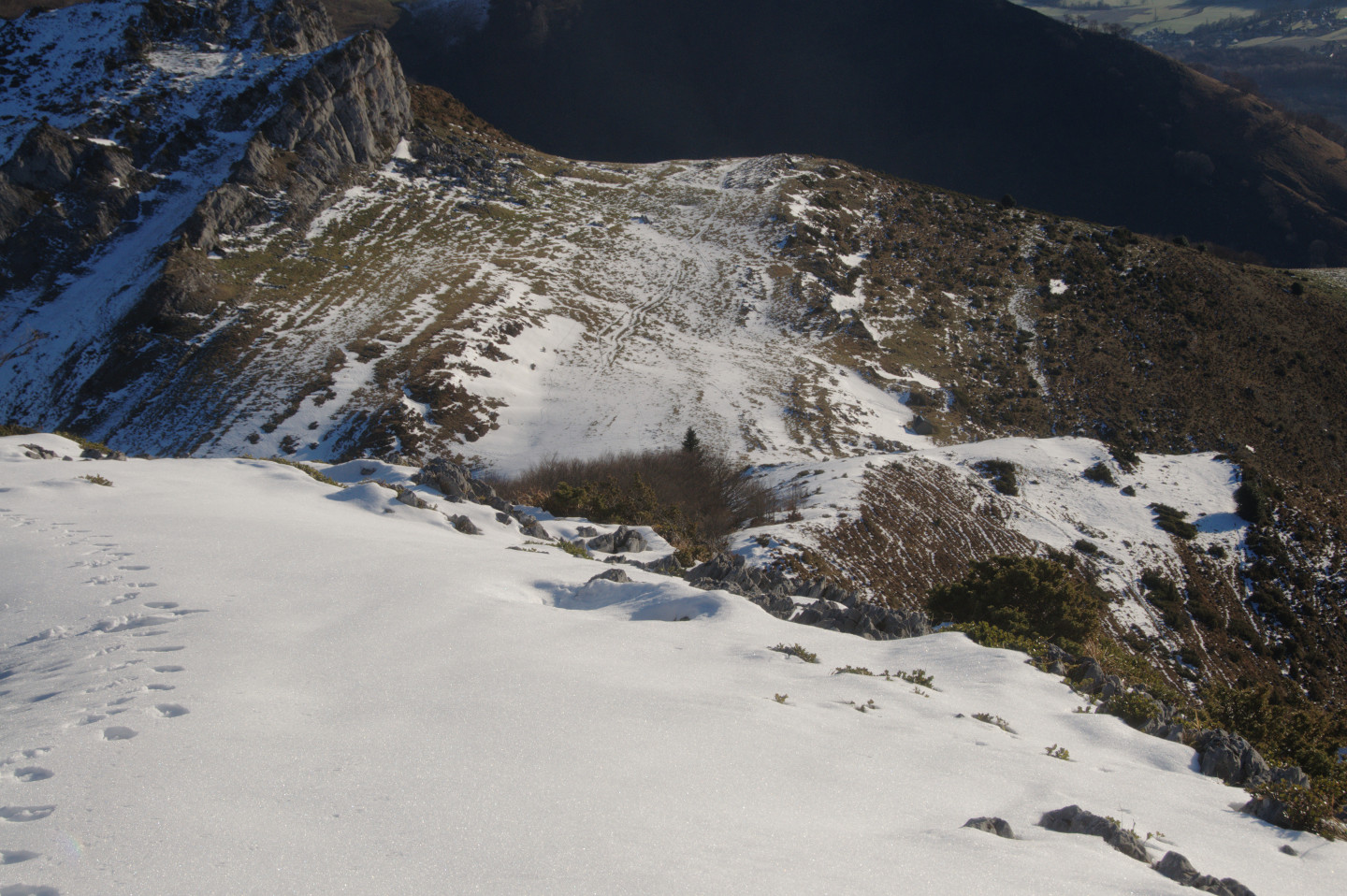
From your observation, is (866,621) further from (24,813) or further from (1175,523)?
(1175,523)

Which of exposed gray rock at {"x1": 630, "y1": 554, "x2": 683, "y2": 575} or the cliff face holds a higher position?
the cliff face

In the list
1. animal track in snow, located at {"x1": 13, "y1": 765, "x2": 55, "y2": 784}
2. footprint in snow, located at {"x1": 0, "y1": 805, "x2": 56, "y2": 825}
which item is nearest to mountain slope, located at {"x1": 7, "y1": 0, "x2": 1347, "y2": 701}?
animal track in snow, located at {"x1": 13, "y1": 765, "x2": 55, "y2": 784}

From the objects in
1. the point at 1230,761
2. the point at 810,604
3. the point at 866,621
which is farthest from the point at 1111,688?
the point at 810,604

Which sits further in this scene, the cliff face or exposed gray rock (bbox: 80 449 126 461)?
the cliff face

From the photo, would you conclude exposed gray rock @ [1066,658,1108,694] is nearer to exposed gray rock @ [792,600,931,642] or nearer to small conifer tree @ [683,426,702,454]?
exposed gray rock @ [792,600,931,642]

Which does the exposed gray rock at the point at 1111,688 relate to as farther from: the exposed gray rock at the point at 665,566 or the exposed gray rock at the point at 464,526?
the exposed gray rock at the point at 464,526

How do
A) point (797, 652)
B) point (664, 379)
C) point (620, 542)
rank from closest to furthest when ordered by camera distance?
point (797, 652), point (620, 542), point (664, 379)

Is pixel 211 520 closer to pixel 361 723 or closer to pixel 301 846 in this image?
pixel 361 723
